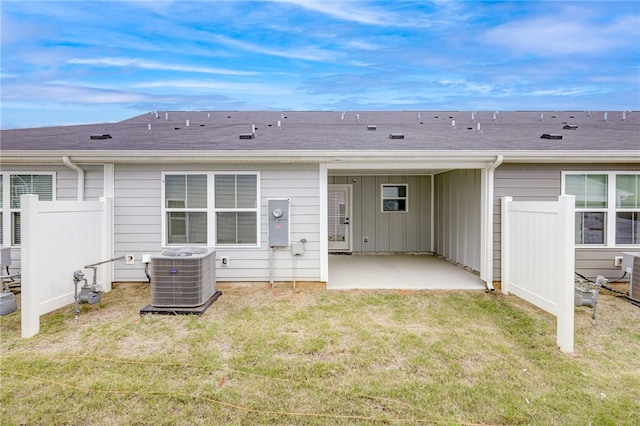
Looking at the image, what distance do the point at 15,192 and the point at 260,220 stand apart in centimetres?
392

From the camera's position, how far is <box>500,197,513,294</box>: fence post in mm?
5156

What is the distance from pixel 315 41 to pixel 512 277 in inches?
367

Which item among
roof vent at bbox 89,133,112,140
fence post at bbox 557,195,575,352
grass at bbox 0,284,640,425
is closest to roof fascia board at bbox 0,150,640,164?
roof vent at bbox 89,133,112,140

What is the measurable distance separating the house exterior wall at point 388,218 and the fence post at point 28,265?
6.69m

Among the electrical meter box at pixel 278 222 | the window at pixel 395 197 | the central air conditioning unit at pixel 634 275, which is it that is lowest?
the central air conditioning unit at pixel 634 275

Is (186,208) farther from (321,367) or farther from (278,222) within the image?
(321,367)

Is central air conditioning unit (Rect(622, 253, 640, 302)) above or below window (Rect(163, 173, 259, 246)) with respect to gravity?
below

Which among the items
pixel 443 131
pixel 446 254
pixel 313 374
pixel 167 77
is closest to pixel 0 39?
pixel 167 77

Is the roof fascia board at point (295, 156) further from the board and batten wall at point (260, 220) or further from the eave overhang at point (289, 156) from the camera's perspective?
the board and batten wall at point (260, 220)

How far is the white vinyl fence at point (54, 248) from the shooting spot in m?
3.73

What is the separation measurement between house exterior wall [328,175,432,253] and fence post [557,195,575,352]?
571 cm

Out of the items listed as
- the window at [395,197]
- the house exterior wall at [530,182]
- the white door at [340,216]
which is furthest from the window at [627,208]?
the white door at [340,216]

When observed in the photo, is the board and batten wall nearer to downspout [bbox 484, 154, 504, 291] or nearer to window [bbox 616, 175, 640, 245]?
downspout [bbox 484, 154, 504, 291]

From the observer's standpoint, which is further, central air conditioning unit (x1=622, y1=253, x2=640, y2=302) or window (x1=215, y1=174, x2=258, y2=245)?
window (x1=215, y1=174, x2=258, y2=245)
